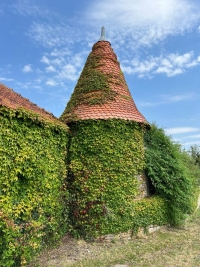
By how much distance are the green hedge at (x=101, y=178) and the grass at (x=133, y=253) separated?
2.07 feet

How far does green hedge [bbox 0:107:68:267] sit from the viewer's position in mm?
5770

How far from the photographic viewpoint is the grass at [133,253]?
21.2 feet

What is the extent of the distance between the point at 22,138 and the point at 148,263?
15.3 ft

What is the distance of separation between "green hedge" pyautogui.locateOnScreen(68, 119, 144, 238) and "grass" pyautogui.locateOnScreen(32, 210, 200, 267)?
2.07ft

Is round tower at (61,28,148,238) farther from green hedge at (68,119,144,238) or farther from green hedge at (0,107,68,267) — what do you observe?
green hedge at (0,107,68,267)

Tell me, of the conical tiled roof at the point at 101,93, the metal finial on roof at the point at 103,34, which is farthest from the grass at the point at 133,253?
the metal finial on roof at the point at 103,34

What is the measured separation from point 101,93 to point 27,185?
15.4ft

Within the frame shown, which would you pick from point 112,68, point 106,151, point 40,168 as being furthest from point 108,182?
point 112,68

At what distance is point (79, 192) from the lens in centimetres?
850

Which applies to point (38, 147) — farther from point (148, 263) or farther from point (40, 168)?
point (148, 263)

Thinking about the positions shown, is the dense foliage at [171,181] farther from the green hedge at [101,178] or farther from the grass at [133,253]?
the green hedge at [101,178]

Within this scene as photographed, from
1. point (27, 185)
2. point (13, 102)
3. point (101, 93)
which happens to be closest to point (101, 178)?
point (27, 185)

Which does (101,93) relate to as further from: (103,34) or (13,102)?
(103,34)

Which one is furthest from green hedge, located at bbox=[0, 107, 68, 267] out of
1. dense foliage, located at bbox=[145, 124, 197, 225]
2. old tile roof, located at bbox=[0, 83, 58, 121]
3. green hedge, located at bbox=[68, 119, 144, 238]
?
dense foliage, located at bbox=[145, 124, 197, 225]
